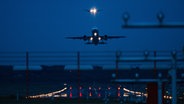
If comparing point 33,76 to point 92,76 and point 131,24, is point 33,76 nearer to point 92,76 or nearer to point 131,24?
point 92,76

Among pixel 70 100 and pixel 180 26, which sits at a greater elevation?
pixel 180 26

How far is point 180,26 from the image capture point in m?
8.90

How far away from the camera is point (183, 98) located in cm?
2009

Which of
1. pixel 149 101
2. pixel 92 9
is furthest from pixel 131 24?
pixel 92 9

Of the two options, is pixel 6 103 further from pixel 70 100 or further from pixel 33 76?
pixel 33 76

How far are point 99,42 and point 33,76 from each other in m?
16.0

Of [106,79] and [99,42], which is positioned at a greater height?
[99,42]

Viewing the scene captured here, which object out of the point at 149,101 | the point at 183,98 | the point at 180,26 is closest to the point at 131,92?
the point at 183,98

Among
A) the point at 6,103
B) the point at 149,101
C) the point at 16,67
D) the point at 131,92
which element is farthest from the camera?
the point at 16,67

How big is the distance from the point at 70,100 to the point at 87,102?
114 cm

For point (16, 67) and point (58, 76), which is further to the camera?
point (58, 76)

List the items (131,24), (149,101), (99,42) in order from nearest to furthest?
(131,24) → (149,101) → (99,42)

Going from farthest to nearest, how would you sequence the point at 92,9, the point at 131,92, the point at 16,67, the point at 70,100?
the point at 92,9 → the point at 16,67 → the point at 131,92 → the point at 70,100

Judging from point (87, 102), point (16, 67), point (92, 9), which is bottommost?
point (87, 102)
